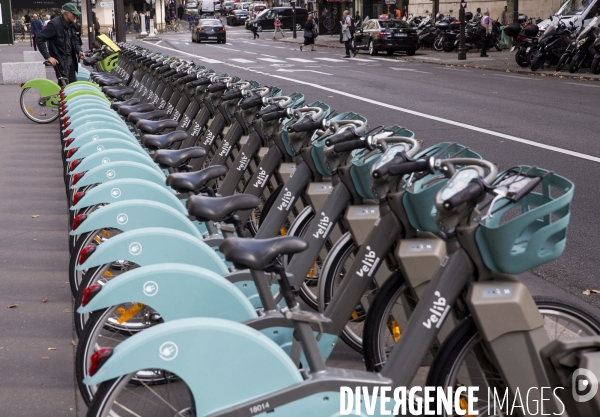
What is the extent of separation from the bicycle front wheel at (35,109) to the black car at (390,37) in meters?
23.2

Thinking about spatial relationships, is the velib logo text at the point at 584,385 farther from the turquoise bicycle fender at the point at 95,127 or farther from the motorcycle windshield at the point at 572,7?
the motorcycle windshield at the point at 572,7

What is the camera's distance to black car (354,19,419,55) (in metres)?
36.9

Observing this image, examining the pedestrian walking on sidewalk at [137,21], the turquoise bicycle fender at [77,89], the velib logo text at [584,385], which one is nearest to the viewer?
the velib logo text at [584,385]

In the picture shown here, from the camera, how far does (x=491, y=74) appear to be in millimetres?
25297

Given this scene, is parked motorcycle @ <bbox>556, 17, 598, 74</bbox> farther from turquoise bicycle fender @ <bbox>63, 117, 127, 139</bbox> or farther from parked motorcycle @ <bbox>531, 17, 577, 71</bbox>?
turquoise bicycle fender @ <bbox>63, 117, 127, 139</bbox>

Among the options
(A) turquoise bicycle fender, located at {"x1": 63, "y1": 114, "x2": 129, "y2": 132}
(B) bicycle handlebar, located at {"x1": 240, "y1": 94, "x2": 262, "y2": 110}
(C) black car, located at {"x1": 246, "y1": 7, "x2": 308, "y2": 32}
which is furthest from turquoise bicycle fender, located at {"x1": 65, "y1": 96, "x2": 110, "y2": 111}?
(C) black car, located at {"x1": 246, "y1": 7, "x2": 308, "y2": 32}

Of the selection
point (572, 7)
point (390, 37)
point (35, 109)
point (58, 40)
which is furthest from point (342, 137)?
point (572, 7)

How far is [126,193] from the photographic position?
15.2 ft

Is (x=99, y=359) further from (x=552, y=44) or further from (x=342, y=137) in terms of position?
(x=552, y=44)

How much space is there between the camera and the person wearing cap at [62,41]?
559 inches

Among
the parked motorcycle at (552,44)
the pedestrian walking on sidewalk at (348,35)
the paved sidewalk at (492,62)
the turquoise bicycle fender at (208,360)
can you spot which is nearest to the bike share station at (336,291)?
the turquoise bicycle fender at (208,360)

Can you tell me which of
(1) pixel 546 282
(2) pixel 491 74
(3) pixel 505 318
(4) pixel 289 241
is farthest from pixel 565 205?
(2) pixel 491 74

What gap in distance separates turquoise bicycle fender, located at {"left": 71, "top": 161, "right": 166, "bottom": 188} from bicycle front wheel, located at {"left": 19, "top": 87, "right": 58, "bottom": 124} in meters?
10.9

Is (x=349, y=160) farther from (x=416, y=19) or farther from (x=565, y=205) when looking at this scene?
(x=416, y=19)
